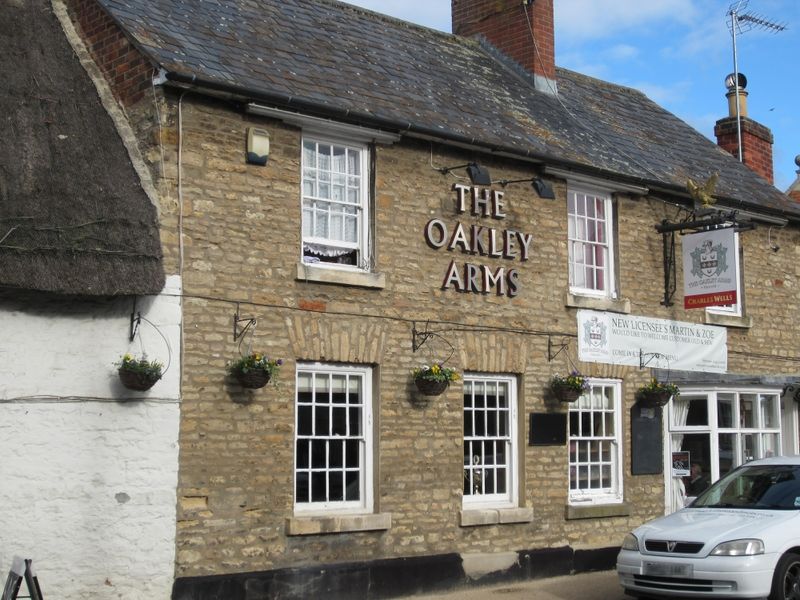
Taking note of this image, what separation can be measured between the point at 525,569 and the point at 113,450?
6.00m

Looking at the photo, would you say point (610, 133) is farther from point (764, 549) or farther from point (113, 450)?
point (113, 450)

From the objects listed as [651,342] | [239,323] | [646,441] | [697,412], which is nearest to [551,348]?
[651,342]

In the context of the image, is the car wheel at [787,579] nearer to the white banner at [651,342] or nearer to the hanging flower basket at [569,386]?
the hanging flower basket at [569,386]

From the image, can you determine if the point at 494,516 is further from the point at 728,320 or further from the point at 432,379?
the point at 728,320

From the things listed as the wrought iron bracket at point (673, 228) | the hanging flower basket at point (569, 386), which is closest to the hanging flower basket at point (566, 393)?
the hanging flower basket at point (569, 386)

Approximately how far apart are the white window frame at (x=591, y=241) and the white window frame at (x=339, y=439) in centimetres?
402

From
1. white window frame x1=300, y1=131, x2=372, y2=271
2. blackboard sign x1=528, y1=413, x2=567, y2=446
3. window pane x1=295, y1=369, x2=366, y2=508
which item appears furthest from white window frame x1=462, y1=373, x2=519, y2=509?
white window frame x1=300, y1=131, x2=372, y2=271

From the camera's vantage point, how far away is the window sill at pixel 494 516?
1370cm

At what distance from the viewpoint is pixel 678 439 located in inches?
664

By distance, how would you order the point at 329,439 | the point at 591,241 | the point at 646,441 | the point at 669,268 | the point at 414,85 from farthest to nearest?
the point at 669,268 → the point at 646,441 → the point at 591,241 → the point at 414,85 → the point at 329,439

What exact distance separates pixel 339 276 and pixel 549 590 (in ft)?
15.6

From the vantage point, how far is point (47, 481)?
1054 cm

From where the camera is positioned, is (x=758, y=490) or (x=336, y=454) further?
(x=336, y=454)

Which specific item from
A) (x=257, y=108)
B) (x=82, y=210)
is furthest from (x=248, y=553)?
(x=257, y=108)
